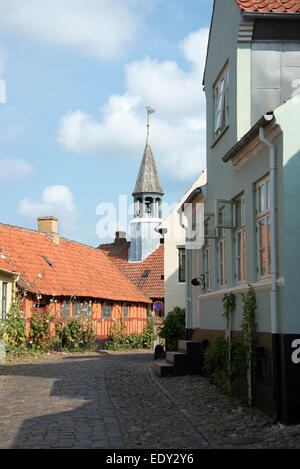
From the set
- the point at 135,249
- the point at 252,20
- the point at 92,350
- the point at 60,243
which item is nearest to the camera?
the point at 252,20

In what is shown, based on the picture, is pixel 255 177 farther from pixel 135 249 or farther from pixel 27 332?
pixel 135 249

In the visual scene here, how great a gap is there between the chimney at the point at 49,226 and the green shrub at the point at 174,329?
37.0 feet

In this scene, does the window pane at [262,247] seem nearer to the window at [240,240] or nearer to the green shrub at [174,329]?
the window at [240,240]

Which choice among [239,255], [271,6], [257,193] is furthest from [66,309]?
[271,6]

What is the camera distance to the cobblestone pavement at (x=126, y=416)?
7.42 m

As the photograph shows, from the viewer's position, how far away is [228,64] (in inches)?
500

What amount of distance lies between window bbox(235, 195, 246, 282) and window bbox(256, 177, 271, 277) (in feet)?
3.27

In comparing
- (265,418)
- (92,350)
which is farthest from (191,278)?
(92,350)

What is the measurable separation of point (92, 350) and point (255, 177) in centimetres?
1710

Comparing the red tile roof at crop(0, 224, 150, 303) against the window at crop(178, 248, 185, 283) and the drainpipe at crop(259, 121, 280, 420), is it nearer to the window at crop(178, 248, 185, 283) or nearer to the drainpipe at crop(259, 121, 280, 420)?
the window at crop(178, 248, 185, 283)

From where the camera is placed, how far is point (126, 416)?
9211mm

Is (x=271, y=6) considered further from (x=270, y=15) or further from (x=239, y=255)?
(x=239, y=255)

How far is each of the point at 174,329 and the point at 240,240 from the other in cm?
928

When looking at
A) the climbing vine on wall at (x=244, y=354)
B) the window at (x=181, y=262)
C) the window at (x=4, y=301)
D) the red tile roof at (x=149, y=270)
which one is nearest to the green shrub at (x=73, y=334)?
the window at (x=4, y=301)
